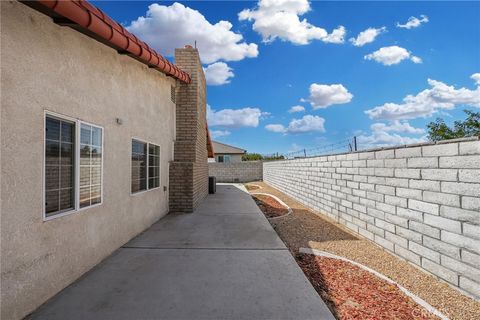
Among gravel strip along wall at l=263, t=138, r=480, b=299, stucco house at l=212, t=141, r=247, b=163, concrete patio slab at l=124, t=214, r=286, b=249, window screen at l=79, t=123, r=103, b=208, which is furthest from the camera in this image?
Result: stucco house at l=212, t=141, r=247, b=163

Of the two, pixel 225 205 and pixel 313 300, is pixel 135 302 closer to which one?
pixel 313 300

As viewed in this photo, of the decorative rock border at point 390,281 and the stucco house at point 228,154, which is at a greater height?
the stucco house at point 228,154

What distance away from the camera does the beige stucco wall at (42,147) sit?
246cm

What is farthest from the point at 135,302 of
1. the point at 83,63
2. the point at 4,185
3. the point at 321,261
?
the point at 83,63

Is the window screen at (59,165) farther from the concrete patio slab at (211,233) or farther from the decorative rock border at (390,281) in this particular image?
the decorative rock border at (390,281)

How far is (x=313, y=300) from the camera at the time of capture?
2932mm

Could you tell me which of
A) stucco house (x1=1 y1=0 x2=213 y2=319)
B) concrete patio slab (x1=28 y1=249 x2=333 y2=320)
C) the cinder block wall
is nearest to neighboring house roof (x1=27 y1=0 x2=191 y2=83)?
stucco house (x1=1 y1=0 x2=213 y2=319)

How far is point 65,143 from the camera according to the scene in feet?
11.2

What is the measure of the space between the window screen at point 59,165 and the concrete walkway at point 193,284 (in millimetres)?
1158

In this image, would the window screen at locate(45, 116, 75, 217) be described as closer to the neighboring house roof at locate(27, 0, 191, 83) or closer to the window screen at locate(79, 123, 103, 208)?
the window screen at locate(79, 123, 103, 208)

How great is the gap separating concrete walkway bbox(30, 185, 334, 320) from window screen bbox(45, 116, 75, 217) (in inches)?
45.6

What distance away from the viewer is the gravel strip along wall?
3.25 m

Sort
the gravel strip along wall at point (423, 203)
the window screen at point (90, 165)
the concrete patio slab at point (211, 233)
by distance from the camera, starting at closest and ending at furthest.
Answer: the gravel strip along wall at point (423, 203) < the window screen at point (90, 165) < the concrete patio slab at point (211, 233)

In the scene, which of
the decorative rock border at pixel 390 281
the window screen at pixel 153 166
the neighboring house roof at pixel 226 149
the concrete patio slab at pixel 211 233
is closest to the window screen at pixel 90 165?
the concrete patio slab at pixel 211 233
